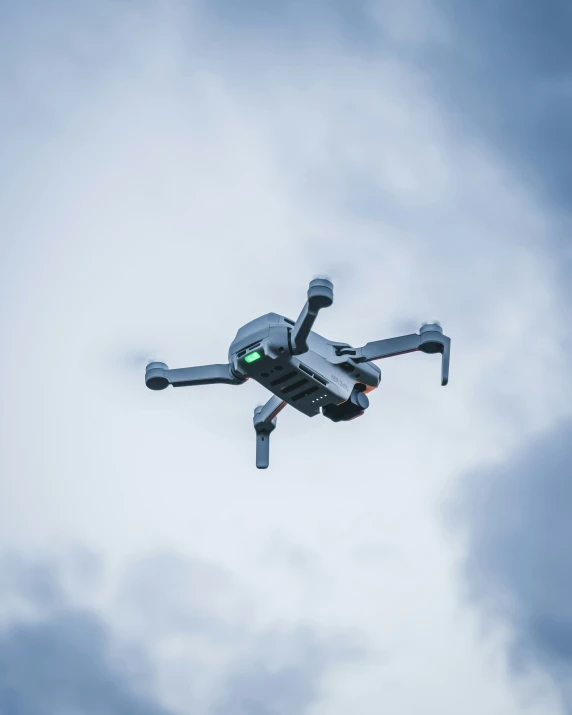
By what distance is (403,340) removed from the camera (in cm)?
1446

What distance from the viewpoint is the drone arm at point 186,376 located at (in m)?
14.7

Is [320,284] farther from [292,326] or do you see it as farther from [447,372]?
[447,372]

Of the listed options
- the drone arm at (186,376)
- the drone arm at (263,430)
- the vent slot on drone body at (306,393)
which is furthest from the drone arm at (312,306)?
the drone arm at (263,430)

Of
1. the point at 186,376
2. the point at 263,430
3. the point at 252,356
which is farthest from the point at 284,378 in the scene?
the point at 263,430

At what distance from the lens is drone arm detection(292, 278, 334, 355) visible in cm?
1295

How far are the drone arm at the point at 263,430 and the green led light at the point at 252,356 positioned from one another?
7.42 ft

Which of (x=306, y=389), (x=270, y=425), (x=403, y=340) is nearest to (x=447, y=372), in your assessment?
(x=403, y=340)

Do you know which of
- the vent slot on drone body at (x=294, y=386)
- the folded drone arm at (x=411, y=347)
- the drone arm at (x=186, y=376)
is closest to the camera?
the vent slot on drone body at (x=294, y=386)

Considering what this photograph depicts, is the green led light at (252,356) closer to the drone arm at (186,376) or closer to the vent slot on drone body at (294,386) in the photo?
the vent slot on drone body at (294,386)

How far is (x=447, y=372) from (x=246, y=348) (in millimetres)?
2295

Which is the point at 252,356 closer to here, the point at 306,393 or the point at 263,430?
the point at 306,393

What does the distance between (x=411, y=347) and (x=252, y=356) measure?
187 cm

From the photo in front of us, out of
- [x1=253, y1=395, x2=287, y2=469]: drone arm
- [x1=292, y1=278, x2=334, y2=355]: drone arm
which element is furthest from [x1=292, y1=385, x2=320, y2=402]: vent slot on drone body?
[x1=253, y1=395, x2=287, y2=469]: drone arm

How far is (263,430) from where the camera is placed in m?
16.3
